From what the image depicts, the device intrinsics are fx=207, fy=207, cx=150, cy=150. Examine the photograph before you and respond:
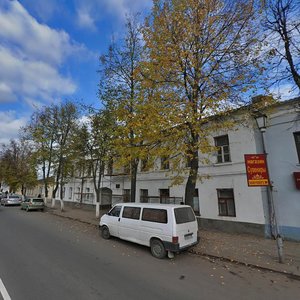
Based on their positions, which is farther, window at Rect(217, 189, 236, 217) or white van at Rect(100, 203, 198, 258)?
window at Rect(217, 189, 236, 217)

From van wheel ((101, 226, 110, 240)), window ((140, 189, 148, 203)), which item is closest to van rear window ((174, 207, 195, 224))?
van wheel ((101, 226, 110, 240))

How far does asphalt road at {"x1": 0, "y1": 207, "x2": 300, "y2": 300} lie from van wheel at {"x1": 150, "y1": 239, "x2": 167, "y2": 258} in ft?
0.86

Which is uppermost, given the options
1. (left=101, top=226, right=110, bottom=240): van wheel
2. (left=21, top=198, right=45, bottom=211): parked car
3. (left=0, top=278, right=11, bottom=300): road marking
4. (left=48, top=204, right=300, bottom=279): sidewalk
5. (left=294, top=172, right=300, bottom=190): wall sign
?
(left=294, top=172, right=300, bottom=190): wall sign

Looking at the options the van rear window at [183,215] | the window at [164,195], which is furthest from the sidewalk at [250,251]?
the window at [164,195]

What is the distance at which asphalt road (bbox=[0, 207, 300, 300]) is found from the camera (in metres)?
4.87

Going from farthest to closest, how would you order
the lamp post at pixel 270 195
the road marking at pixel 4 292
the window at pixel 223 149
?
the window at pixel 223 149 → the lamp post at pixel 270 195 → the road marking at pixel 4 292

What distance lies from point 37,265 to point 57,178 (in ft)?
64.6

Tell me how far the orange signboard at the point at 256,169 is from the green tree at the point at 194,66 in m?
1.73

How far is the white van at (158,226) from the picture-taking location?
7.54 metres

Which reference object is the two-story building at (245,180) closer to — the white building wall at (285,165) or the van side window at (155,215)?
the white building wall at (285,165)

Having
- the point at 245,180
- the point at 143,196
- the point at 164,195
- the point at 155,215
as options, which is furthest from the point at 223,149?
the point at 143,196

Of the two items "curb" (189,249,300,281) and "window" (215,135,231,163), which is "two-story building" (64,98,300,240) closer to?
"window" (215,135,231,163)

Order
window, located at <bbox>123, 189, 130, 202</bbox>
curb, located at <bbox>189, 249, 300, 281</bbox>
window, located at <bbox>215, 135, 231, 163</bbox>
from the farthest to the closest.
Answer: window, located at <bbox>123, 189, 130, 202</bbox> < window, located at <bbox>215, 135, 231, 163</bbox> < curb, located at <bbox>189, 249, 300, 281</bbox>

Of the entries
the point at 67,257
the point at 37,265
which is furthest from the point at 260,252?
the point at 37,265
